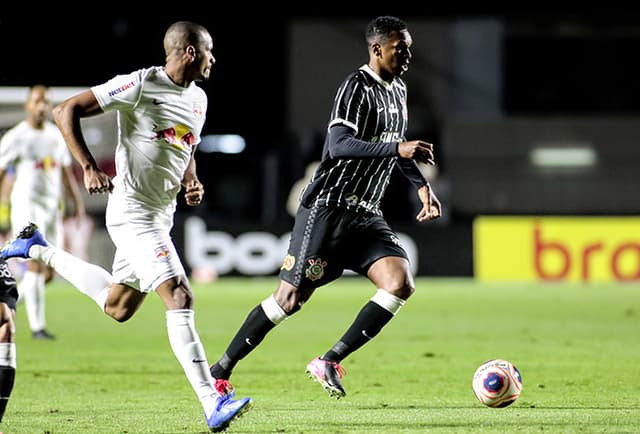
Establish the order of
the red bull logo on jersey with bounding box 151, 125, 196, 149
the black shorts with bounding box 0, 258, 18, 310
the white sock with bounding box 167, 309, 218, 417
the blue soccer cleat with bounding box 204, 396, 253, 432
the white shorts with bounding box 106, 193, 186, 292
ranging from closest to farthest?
the black shorts with bounding box 0, 258, 18, 310 < the blue soccer cleat with bounding box 204, 396, 253, 432 < the white sock with bounding box 167, 309, 218, 417 < the white shorts with bounding box 106, 193, 186, 292 < the red bull logo on jersey with bounding box 151, 125, 196, 149

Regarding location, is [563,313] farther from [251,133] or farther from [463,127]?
[251,133]

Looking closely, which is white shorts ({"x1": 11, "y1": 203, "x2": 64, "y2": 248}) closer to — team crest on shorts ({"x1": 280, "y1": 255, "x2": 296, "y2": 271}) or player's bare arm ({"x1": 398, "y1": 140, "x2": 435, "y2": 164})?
team crest on shorts ({"x1": 280, "y1": 255, "x2": 296, "y2": 271})

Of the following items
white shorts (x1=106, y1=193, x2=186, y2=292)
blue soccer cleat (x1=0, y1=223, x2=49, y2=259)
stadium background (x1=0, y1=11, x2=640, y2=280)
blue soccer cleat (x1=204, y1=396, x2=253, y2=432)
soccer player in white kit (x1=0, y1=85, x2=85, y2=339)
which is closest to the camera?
blue soccer cleat (x1=204, y1=396, x2=253, y2=432)

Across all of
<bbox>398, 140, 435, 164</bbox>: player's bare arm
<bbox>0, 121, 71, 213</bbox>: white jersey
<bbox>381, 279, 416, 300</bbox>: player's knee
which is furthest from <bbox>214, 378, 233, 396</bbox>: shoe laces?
<bbox>0, 121, 71, 213</bbox>: white jersey

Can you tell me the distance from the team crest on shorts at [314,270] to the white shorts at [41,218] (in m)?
4.74

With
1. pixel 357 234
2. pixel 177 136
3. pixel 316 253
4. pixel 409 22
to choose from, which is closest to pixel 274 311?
pixel 316 253

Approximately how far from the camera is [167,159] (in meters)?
6.64

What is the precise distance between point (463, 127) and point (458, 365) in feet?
65.4

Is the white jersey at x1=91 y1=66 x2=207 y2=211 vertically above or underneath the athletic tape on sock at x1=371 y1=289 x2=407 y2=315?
above

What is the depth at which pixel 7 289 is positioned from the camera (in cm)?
592

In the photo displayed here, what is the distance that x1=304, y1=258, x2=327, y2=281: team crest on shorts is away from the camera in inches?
290

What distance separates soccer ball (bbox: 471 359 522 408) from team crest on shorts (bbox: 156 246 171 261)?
1994 millimetres

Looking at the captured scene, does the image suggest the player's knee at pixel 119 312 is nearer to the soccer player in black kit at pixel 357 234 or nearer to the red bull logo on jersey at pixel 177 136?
the soccer player in black kit at pixel 357 234

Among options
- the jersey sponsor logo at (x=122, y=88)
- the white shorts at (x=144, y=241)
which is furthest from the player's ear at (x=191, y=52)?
the white shorts at (x=144, y=241)
